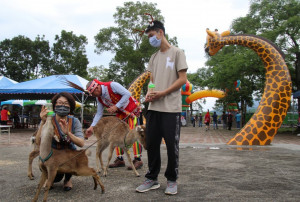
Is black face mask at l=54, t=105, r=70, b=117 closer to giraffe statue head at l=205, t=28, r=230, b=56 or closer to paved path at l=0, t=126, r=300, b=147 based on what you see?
paved path at l=0, t=126, r=300, b=147

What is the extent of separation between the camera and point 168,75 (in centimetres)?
341

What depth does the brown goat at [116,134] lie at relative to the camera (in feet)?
14.3

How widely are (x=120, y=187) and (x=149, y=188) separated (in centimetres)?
44

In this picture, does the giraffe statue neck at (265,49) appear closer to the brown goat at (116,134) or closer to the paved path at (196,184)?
the paved path at (196,184)

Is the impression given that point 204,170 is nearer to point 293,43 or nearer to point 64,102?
point 64,102

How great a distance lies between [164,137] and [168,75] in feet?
2.68

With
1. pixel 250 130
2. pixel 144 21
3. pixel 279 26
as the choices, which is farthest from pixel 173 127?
pixel 144 21

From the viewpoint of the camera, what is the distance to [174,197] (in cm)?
306

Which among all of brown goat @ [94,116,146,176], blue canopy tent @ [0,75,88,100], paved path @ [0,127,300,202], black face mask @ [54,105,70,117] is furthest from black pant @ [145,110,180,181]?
blue canopy tent @ [0,75,88,100]

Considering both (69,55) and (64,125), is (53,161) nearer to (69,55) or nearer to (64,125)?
(64,125)

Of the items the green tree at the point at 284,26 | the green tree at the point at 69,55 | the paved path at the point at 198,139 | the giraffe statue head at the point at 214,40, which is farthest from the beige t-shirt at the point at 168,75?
the green tree at the point at 69,55

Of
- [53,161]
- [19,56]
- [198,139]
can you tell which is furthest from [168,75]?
[19,56]

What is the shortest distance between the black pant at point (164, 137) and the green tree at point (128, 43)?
26.3 m

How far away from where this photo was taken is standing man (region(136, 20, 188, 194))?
3.26 meters
